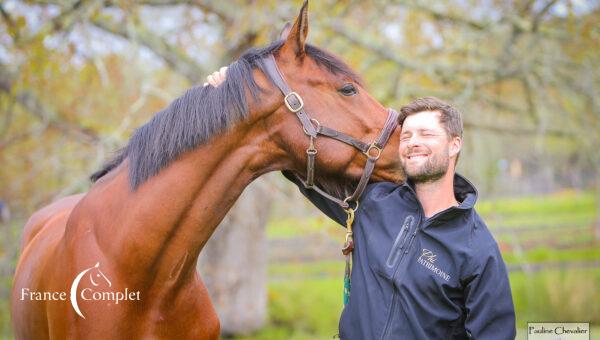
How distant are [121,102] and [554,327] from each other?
8.60 metres

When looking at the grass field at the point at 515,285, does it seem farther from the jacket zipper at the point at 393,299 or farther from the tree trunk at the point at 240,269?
the jacket zipper at the point at 393,299

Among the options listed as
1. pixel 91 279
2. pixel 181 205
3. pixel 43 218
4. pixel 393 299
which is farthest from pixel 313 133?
pixel 43 218

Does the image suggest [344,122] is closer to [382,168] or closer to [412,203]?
[382,168]

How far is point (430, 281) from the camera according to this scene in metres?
2.11

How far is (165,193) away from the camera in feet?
7.66

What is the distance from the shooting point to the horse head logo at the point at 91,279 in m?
2.31

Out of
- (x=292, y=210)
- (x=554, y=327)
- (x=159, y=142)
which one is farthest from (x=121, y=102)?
(x=554, y=327)

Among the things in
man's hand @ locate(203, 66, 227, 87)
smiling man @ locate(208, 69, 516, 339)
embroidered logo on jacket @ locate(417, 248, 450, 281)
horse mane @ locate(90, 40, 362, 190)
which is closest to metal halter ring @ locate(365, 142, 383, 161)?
smiling man @ locate(208, 69, 516, 339)

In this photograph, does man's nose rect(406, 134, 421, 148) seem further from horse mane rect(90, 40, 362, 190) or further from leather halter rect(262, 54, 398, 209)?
horse mane rect(90, 40, 362, 190)

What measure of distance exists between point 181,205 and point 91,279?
Answer: 49 centimetres

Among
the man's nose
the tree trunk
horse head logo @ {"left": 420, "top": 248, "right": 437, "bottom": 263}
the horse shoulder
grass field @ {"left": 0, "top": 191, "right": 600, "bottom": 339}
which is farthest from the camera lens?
the tree trunk

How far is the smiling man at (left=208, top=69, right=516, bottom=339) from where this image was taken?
2045 millimetres

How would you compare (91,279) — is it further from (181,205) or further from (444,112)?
(444,112)

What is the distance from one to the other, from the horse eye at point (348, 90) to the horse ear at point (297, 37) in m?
0.24
